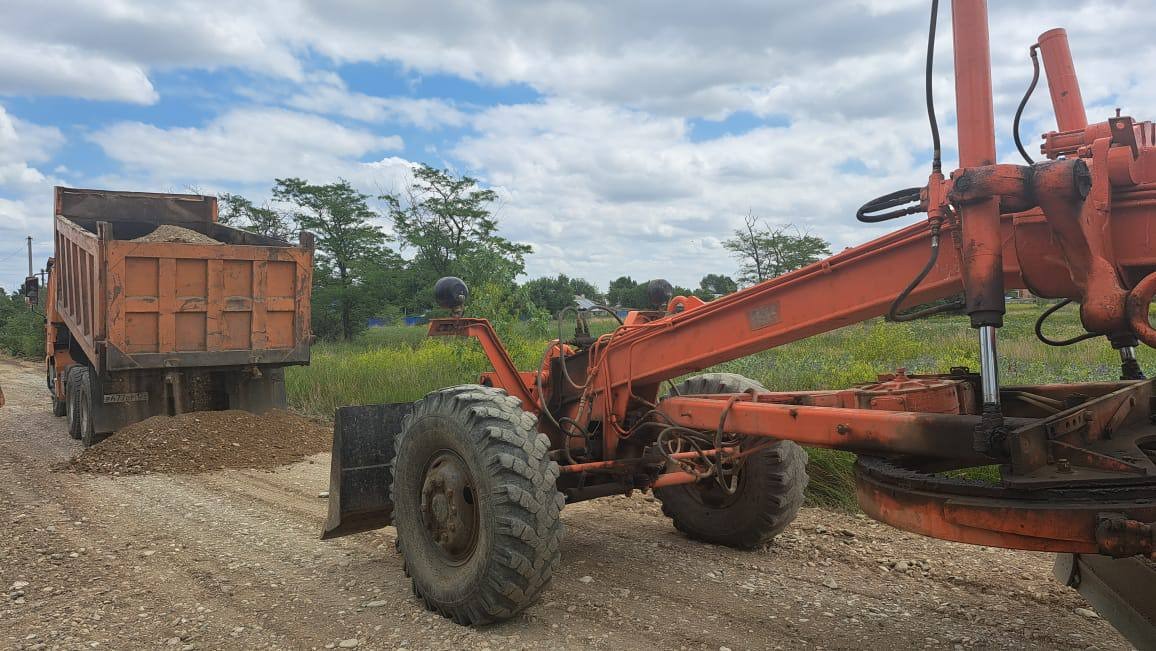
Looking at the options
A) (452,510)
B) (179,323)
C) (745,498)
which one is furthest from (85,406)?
(745,498)

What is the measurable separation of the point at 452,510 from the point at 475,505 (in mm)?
123

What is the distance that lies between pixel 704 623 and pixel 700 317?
58.3 inches

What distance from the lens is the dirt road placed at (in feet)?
12.1

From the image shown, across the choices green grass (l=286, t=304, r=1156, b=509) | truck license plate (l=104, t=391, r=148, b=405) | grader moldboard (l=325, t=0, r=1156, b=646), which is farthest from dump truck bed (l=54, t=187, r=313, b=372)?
grader moldboard (l=325, t=0, r=1156, b=646)

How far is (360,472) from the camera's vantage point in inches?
179

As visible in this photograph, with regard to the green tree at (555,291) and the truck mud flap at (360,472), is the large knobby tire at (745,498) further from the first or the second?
the green tree at (555,291)

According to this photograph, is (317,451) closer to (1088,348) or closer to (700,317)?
(700,317)

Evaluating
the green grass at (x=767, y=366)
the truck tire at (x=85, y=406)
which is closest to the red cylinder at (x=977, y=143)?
the green grass at (x=767, y=366)

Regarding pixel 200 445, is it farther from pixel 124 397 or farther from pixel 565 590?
pixel 565 590

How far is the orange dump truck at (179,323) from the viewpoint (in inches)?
322

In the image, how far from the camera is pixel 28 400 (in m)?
14.2

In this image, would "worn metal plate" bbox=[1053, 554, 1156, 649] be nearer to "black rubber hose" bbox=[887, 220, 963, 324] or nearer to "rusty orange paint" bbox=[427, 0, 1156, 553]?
"rusty orange paint" bbox=[427, 0, 1156, 553]

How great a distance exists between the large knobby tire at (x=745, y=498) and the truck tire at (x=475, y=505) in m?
1.56

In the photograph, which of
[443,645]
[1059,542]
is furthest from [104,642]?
[1059,542]
